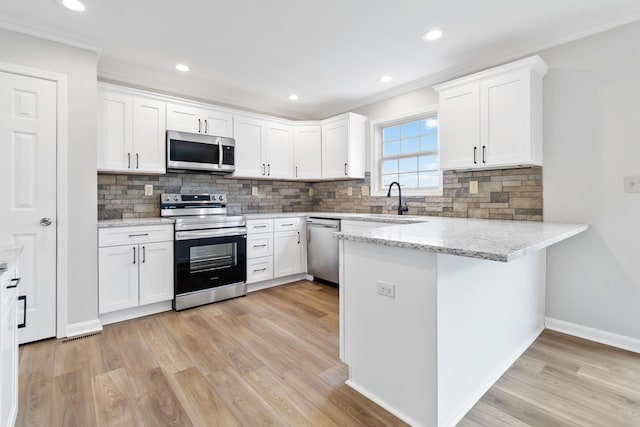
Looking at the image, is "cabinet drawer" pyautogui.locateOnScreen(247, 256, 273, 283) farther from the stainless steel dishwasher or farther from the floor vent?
the floor vent

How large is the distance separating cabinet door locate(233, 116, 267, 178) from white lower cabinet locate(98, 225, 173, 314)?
1289mm

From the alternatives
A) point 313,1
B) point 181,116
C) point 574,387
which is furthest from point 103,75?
point 574,387

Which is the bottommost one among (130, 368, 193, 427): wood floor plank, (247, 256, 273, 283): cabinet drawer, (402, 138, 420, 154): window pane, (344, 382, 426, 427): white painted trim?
(130, 368, 193, 427): wood floor plank

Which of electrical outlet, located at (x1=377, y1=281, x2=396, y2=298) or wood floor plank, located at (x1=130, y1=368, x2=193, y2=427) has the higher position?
electrical outlet, located at (x1=377, y1=281, x2=396, y2=298)

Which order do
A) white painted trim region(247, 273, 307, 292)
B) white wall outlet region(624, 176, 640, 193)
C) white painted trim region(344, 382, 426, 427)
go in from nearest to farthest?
white painted trim region(344, 382, 426, 427), white wall outlet region(624, 176, 640, 193), white painted trim region(247, 273, 307, 292)

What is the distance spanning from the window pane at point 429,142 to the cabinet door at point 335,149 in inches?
37.3

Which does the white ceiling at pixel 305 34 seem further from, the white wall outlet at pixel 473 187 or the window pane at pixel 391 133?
the white wall outlet at pixel 473 187

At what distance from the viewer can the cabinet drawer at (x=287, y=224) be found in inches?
155

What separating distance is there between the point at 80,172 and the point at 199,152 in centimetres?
117

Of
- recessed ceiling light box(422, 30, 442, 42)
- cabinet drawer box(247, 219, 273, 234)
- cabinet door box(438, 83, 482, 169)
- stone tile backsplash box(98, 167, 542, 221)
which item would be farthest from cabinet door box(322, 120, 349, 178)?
recessed ceiling light box(422, 30, 442, 42)

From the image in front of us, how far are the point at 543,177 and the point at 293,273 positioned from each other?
2900 mm

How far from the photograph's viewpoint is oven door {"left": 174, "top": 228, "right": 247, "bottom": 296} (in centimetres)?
310

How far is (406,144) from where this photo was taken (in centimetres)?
389

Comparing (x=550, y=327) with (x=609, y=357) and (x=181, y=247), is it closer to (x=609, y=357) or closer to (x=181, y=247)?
(x=609, y=357)
